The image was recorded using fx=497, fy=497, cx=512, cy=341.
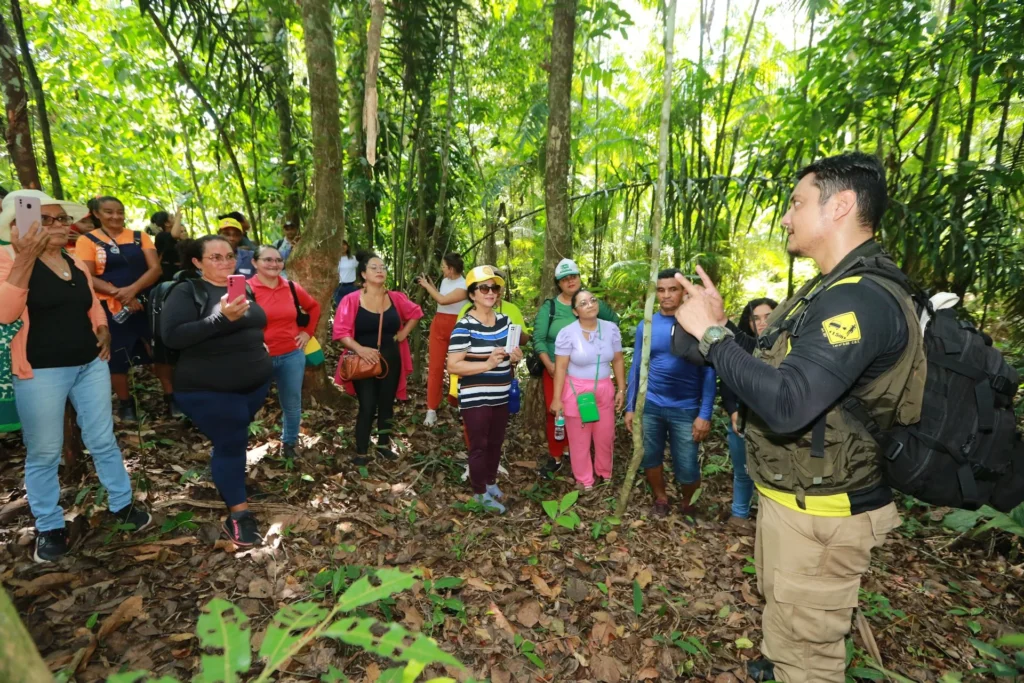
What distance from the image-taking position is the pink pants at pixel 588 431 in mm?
4320

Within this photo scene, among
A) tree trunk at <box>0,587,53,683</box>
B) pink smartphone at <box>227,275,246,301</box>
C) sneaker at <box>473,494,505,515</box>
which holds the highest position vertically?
pink smartphone at <box>227,275,246,301</box>

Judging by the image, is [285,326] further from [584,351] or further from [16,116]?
[584,351]

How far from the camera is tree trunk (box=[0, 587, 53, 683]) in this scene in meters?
0.58

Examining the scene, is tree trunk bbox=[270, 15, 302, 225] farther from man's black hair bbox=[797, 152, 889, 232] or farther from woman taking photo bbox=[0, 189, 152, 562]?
man's black hair bbox=[797, 152, 889, 232]

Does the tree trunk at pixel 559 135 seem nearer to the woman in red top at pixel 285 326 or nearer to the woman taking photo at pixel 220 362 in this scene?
the woman in red top at pixel 285 326

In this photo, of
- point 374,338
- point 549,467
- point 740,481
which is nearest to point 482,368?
point 374,338

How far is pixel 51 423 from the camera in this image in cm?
274

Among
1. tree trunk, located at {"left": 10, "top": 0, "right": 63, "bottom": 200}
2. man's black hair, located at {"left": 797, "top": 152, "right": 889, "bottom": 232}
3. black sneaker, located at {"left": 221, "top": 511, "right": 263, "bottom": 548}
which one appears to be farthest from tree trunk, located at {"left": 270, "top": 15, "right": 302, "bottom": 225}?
man's black hair, located at {"left": 797, "top": 152, "right": 889, "bottom": 232}

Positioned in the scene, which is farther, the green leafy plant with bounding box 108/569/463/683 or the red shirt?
the red shirt

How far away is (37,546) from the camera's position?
8.97 feet

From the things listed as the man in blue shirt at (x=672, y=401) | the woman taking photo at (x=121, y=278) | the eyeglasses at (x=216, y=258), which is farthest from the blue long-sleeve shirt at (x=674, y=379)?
the woman taking photo at (x=121, y=278)

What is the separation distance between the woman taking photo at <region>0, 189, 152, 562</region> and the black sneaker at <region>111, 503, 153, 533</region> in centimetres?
27

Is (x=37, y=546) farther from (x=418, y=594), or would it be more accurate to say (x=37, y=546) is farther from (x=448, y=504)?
(x=448, y=504)

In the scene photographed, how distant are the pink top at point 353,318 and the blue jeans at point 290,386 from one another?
33 cm
